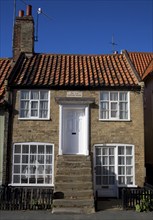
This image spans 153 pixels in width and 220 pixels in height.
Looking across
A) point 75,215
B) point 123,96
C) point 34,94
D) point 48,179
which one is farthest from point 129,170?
point 34,94

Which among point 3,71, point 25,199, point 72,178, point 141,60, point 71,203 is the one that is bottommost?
point 71,203

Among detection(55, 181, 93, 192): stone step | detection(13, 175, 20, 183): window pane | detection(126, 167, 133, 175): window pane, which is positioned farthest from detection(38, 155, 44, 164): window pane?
detection(126, 167, 133, 175): window pane

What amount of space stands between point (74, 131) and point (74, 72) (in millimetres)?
3493

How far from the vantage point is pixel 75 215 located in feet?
37.5

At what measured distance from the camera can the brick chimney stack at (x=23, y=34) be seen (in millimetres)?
17734

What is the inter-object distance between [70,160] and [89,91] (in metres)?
3.71

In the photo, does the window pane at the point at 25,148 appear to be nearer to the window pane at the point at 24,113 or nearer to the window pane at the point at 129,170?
the window pane at the point at 24,113

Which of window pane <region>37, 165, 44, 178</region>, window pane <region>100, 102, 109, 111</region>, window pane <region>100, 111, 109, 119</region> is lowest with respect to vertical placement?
window pane <region>37, 165, 44, 178</region>

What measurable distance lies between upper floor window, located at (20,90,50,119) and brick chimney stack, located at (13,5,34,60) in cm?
345

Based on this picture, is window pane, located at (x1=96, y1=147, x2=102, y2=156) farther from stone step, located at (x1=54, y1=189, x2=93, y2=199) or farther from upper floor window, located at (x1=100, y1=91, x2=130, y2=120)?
stone step, located at (x1=54, y1=189, x2=93, y2=199)

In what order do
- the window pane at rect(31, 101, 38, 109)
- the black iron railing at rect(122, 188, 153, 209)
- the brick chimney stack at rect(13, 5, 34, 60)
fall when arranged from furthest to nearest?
the brick chimney stack at rect(13, 5, 34, 60) → the window pane at rect(31, 101, 38, 109) → the black iron railing at rect(122, 188, 153, 209)

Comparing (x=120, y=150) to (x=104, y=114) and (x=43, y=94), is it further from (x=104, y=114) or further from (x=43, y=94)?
(x=43, y=94)

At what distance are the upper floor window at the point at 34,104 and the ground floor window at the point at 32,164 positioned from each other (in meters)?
1.51

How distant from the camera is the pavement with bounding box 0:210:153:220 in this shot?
10938 millimetres
